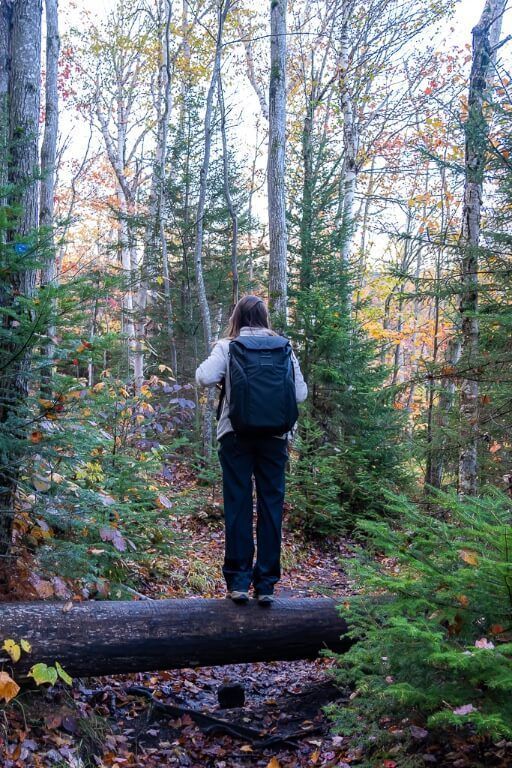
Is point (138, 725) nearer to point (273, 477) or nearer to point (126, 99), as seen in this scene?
point (273, 477)

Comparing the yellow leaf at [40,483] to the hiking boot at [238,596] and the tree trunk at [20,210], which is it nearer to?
the tree trunk at [20,210]

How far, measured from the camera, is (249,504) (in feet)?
15.3

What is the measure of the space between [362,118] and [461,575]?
772 inches

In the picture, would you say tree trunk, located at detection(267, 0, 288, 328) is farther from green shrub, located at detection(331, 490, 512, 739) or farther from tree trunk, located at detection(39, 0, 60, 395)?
green shrub, located at detection(331, 490, 512, 739)

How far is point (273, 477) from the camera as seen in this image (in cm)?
464

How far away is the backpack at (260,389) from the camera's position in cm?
435

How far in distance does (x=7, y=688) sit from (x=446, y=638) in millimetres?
2479

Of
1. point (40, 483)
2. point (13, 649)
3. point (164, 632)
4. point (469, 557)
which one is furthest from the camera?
point (164, 632)

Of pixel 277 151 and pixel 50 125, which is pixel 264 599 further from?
Answer: pixel 50 125

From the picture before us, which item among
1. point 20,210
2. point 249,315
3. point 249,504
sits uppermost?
point 20,210

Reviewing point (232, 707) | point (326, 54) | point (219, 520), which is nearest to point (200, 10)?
point (326, 54)

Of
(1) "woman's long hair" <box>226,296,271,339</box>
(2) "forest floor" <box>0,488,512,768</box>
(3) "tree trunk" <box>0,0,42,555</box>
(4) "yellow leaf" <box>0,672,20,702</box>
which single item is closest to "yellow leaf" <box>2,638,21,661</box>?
(4) "yellow leaf" <box>0,672,20,702</box>

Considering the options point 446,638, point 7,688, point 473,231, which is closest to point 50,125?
point 473,231

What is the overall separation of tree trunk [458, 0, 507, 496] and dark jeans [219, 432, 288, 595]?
2807mm
